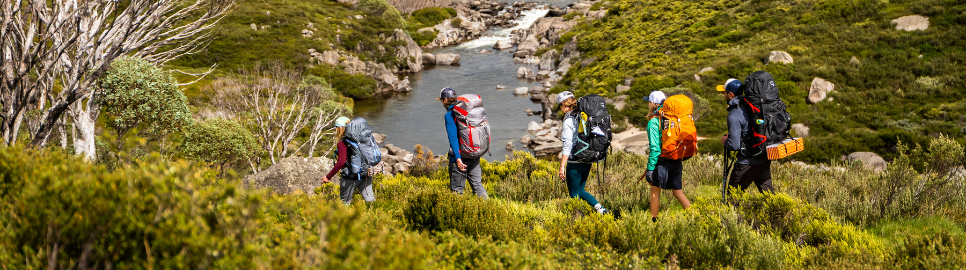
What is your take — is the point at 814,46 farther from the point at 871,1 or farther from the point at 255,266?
the point at 255,266

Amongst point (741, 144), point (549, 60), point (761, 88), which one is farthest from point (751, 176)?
point (549, 60)

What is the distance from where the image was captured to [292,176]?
33.4 ft

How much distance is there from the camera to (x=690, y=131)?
17.0ft

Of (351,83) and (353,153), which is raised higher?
(353,153)

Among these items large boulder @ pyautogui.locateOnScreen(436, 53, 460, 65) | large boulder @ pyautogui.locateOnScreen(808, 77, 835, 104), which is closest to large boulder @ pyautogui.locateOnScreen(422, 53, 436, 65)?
large boulder @ pyautogui.locateOnScreen(436, 53, 460, 65)

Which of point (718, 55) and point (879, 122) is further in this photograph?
point (718, 55)

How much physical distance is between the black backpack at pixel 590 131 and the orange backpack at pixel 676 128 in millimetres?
640

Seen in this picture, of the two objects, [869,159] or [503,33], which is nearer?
[869,159]

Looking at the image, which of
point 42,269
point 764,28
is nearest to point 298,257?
point 42,269

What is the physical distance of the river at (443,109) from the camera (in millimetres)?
24284

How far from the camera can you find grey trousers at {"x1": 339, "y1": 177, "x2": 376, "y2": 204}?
624 centimetres

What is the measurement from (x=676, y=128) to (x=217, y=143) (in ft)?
47.5

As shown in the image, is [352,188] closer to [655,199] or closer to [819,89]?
[655,199]

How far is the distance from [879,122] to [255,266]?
20842mm
